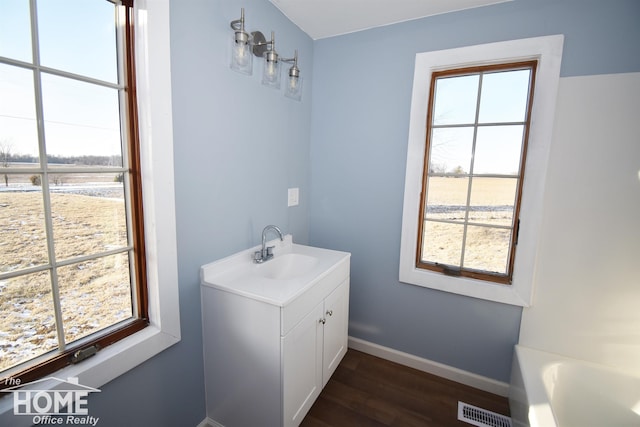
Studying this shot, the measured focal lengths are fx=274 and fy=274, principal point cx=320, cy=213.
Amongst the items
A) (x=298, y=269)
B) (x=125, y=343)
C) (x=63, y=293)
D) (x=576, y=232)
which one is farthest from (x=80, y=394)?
(x=576, y=232)

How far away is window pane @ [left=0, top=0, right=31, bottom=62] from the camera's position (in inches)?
31.3

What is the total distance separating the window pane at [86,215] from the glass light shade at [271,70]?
0.99 metres

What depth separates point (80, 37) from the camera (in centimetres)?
97

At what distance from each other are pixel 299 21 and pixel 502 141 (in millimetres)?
1548

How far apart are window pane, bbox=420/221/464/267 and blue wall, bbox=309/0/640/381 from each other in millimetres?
205

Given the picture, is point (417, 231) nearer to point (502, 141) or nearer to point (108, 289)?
point (502, 141)

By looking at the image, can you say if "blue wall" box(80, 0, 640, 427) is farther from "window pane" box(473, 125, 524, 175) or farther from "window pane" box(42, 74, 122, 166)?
A: "window pane" box(473, 125, 524, 175)

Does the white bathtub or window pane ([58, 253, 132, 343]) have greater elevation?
window pane ([58, 253, 132, 343])

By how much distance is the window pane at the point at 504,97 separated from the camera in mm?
1623

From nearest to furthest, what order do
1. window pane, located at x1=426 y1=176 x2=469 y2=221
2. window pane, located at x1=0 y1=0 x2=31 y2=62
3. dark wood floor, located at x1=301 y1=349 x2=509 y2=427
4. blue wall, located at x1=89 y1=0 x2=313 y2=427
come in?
window pane, located at x1=0 y1=0 x2=31 y2=62
blue wall, located at x1=89 y1=0 x2=313 y2=427
dark wood floor, located at x1=301 y1=349 x2=509 y2=427
window pane, located at x1=426 y1=176 x2=469 y2=221

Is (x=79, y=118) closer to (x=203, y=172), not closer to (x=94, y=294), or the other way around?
(x=203, y=172)

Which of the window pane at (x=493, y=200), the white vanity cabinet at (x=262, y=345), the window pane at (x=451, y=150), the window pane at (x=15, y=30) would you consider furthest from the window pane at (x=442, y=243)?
the window pane at (x=15, y=30)

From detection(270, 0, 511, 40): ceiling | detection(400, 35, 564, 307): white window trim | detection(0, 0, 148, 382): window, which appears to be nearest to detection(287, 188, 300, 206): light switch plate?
detection(400, 35, 564, 307): white window trim

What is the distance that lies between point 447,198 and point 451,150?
0.32 metres
